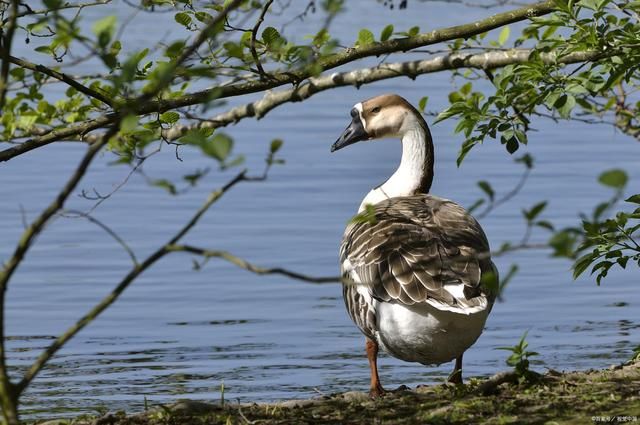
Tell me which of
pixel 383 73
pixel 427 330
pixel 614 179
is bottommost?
pixel 427 330

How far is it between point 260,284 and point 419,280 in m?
5.46

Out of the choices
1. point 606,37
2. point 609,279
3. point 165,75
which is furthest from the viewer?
point 609,279

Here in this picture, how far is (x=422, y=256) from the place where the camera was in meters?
6.27

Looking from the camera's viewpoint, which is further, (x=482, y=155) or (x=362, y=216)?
(x=482, y=155)

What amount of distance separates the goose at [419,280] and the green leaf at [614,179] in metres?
2.37

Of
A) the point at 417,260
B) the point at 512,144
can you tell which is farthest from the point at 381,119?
the point at 417,260

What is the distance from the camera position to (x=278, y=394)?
8016mm

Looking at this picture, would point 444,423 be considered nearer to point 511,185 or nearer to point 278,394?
point 278,394

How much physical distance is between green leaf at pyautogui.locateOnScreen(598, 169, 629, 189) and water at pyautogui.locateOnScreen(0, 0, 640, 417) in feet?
13.8

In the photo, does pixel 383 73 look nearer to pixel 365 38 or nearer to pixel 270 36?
pixel 365 38

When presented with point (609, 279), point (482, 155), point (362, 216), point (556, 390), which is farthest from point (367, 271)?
point (482, 155)

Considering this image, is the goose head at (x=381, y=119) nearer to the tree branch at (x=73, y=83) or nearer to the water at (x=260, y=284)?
the water at (x=260, y=284)

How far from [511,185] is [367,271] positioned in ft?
24.9

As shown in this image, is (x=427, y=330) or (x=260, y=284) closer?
(x=427, y=330)
